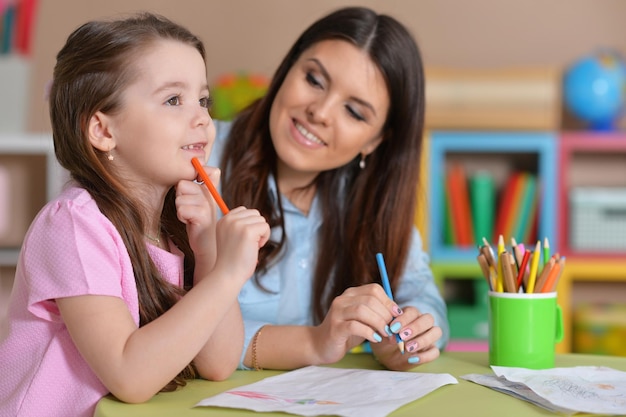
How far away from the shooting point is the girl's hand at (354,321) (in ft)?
3.84

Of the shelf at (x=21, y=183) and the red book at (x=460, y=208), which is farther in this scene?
the red book at (x=460, y=208)

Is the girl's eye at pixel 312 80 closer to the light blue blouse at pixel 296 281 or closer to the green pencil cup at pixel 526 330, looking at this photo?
the light blue blouse at pixel 296 281

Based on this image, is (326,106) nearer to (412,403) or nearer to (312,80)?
(312,80)

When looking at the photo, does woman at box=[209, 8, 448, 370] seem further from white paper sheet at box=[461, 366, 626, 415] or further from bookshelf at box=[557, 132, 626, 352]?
bookshelf at box=[557, 132, 626, 352]

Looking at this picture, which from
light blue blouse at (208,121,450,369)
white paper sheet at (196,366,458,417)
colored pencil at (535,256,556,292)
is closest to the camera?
white paper sheet at (196,366,458,417)

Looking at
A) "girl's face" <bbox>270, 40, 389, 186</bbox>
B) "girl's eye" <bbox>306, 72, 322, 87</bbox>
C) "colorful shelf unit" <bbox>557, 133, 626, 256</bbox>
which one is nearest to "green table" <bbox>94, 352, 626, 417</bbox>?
"girl's face" <bbox>270, 40, 389, 186</bbox>

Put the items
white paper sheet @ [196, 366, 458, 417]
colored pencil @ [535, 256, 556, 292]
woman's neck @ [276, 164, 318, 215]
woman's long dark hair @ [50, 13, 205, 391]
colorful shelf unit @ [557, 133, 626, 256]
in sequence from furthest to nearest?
colorful shelf unit @ [557, 133, 626, 256]
woman's neck @ [276, 164, 318, 215]
colored pencil @ [535, 256, 556, 292]
woman's long dark hair @ [50, 13, 205, 391]
white paper sheet @ [196, 366, 458, 417]

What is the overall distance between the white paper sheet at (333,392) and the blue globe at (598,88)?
1.94 m

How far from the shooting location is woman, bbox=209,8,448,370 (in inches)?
63.4

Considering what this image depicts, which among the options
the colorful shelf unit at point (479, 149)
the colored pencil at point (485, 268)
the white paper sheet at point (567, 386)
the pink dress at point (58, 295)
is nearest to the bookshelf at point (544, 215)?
the colorful shelf unit at point (479, 149)

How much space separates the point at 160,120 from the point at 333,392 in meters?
0.41

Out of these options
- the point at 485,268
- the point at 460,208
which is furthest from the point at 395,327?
the point at 460,208

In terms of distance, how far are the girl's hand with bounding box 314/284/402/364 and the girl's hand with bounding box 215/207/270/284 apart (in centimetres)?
21

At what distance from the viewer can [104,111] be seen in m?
1.12
